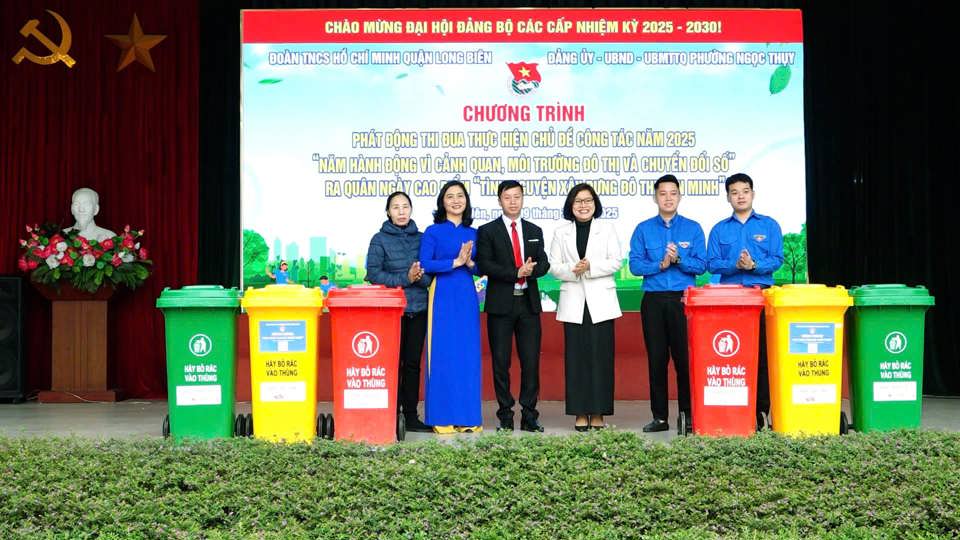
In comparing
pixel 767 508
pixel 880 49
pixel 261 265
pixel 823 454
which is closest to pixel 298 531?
pixel 767 508

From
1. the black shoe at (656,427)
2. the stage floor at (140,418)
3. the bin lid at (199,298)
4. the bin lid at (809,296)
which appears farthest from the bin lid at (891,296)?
the bin lid at (199,298)

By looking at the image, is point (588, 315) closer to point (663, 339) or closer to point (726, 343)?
point (663, 339)

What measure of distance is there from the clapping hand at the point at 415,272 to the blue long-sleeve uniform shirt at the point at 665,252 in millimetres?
1396

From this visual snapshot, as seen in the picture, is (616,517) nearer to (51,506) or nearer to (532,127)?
(51,506)

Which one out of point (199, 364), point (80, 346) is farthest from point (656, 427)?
point (80, 346)

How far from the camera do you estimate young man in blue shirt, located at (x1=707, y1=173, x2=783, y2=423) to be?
22.6 feet

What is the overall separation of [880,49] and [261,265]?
5852mm

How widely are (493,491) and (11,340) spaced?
5.97 meters

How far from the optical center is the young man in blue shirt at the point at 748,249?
6895 millimetres

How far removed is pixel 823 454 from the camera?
531 cm

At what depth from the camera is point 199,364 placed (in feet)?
20.7

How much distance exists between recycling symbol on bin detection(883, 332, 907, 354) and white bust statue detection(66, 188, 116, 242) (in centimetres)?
661

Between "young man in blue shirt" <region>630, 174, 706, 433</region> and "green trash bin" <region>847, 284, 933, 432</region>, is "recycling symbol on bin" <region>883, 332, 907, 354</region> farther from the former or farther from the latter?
"young man in blue shirt" <region>630, 174, 706, 433</region>

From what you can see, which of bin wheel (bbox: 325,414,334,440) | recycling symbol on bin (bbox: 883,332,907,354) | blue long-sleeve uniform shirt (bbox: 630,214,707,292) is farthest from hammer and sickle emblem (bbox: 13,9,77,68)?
recycling symbol on bin (bbox: 883,332,907,354)
